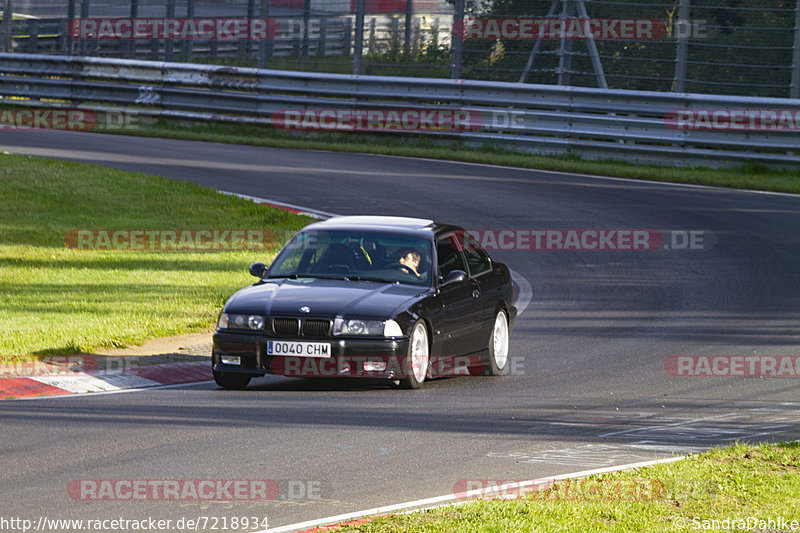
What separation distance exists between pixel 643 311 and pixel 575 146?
35.9 ft

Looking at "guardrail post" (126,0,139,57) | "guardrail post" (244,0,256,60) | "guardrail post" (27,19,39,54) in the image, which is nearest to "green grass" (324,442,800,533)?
"guardrail post" (244,0,256,60)

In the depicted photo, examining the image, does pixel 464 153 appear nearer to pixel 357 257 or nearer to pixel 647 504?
pixel 357 257

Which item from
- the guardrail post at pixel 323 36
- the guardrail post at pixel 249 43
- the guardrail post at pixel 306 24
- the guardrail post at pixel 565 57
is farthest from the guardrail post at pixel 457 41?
the guardrail post at pixel 249 43

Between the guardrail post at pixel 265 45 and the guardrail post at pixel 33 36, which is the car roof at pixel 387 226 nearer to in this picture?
the guardrail post at pixel 265 45

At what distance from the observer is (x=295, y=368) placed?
31.9 ft

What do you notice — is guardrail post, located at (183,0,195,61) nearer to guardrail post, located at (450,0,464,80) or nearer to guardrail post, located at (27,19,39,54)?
guardrail post, located at (27,19,39,54)

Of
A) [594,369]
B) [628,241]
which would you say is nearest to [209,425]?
[594,369]

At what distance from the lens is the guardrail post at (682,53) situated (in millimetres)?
22562

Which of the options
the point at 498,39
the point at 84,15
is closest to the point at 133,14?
the point at 84,15

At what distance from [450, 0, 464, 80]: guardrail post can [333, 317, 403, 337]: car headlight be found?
1607cm

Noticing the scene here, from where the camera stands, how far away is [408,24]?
83.5 feet

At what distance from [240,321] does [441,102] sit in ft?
53.6

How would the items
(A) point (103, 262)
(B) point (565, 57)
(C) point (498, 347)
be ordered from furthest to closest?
(B) point (565, 57), (A) point (103, 262), (C) point (498, 347)

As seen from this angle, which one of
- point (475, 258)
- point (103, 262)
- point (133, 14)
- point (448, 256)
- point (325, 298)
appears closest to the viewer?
point (325, 298)
